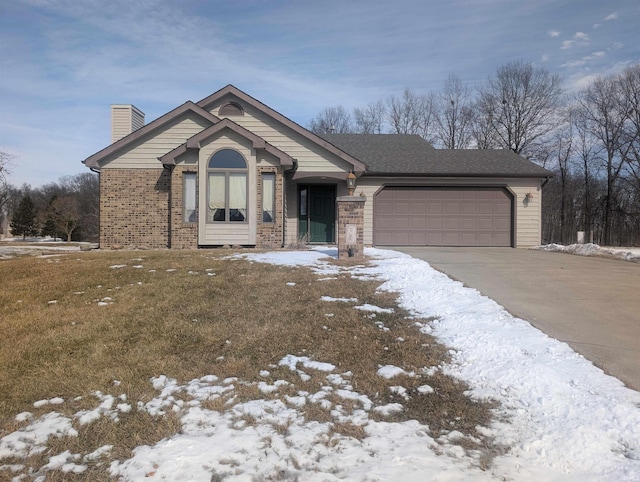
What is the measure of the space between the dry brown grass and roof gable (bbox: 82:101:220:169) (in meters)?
6.80

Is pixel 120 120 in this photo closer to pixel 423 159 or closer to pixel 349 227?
pixel 349 227

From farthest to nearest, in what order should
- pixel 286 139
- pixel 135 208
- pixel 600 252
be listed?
pixel 286 139 → pixel 135 208 → pixel 600 252

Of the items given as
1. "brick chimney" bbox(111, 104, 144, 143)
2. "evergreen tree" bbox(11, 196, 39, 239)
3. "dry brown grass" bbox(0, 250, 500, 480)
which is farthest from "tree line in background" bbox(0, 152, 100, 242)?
"dry brown grass" bbox(0, 250, 500, 480)

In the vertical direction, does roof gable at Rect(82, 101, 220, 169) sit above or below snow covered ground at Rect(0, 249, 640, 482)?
above

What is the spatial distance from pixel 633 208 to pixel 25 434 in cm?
3677

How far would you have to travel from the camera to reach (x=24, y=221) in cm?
4959

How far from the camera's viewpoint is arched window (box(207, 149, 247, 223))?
13664 millimetres

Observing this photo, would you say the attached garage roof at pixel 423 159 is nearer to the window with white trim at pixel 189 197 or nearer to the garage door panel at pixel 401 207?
the garage door panel at pixel 401 207

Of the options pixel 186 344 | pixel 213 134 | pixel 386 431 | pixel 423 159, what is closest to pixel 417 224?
pixel 423 159

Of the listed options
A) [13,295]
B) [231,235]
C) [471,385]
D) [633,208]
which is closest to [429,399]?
[471,385]

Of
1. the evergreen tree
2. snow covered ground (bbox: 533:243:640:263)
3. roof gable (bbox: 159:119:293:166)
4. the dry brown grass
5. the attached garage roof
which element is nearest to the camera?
the dry brown grass

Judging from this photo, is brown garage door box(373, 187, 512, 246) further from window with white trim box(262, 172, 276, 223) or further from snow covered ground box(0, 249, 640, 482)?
snow covered ground box(0, 249, 640, 482)

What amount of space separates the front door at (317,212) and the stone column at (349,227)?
5.50 metres

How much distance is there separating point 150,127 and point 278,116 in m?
3.95
